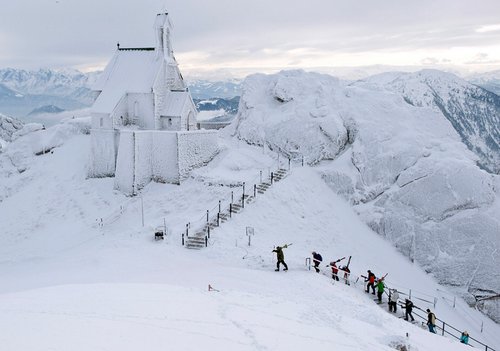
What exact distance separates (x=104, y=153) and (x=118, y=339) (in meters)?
29.4

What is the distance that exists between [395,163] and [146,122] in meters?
21.4

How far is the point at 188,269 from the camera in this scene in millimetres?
22234

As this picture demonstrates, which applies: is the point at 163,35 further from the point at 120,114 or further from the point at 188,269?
the point at 188,269

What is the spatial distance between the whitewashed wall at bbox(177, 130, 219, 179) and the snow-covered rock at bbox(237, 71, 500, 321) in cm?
399

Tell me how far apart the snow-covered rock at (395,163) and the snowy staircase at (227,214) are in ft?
14.7

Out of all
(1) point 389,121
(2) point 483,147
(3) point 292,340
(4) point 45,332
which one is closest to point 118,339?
(4) point 45,332

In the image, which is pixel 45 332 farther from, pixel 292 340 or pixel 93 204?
pixel 93 204

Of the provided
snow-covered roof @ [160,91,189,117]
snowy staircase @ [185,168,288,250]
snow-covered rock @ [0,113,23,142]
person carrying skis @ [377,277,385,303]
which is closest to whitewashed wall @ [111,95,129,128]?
snow-covered roof @ [160,91,189,117]

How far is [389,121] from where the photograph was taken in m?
37.6

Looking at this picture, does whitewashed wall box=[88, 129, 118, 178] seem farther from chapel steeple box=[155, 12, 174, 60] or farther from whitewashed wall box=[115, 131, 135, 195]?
chapel steeple box=[155, 12, 174, 60]

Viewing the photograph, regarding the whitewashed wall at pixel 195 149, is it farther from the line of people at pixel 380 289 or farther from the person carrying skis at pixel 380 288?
the person carrying skis at pixel 380 288

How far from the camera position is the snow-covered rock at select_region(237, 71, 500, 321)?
30.3m

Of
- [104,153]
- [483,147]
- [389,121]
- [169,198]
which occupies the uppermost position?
[389,121]

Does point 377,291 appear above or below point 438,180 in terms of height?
below
